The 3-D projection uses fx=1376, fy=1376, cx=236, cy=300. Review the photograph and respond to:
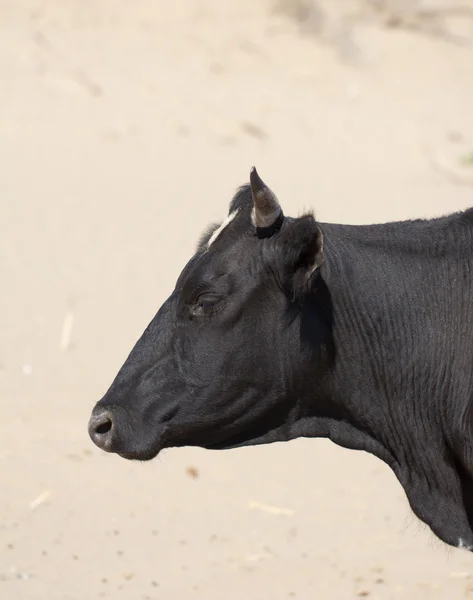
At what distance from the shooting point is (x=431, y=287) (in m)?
5.44

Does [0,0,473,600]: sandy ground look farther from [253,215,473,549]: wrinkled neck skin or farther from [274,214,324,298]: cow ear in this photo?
[274,214,324,298]: cow ear

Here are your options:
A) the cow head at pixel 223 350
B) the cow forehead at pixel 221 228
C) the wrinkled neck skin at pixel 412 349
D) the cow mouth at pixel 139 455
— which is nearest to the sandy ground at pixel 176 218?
the wrinkled neck skin at pixel 412 349

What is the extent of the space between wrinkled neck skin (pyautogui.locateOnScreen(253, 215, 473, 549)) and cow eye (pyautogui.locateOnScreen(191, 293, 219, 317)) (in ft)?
1.31

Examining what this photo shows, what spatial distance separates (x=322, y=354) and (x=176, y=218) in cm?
810

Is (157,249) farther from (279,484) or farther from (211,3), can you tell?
(211,3)

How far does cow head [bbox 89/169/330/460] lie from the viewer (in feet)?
17.3

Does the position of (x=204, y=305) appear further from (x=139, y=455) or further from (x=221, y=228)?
(x=139, y=455)

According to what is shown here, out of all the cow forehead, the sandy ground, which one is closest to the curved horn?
the cow forehead

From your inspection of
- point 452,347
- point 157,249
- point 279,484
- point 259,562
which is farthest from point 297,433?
point 157,249

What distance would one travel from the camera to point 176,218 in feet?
43.9

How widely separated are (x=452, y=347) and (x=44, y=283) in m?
6.85

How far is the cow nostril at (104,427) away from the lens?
5.28 meters

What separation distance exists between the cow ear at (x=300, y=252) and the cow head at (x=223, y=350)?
11 mm

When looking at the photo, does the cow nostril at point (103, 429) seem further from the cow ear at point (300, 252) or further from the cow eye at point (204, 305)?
the cow ear at point (300, 252)
